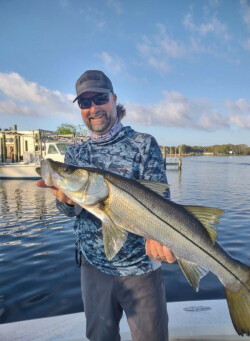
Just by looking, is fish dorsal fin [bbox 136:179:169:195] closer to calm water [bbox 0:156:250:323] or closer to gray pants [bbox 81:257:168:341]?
gray pants [bbox 81:257:168:341]

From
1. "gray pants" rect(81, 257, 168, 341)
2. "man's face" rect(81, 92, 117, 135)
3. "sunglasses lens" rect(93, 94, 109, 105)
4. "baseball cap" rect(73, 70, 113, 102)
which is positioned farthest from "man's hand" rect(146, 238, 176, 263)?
"baseball cap" rect(73, 70, 113, 102)

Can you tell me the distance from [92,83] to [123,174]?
3.84 feet

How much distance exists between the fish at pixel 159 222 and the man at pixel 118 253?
0.17 m

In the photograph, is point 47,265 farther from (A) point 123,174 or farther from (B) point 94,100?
(B) point 94,100

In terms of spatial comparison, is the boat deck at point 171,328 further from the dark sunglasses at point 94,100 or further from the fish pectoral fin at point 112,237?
the dark sunglasses at point 94,100

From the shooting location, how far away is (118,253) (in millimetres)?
2637

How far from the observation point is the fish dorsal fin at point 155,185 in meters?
2.50

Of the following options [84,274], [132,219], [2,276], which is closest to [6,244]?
[2,276]

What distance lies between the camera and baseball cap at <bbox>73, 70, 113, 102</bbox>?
9.81 feet

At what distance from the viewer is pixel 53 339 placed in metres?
3.44

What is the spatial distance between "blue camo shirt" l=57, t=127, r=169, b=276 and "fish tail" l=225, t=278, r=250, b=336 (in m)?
0.77

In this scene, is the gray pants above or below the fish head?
below

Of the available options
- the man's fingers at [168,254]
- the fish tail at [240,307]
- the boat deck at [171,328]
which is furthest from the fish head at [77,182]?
the boat deck at [171,328]

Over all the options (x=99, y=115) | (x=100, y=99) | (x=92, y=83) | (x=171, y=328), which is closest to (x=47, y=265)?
(x=171, y=328)
